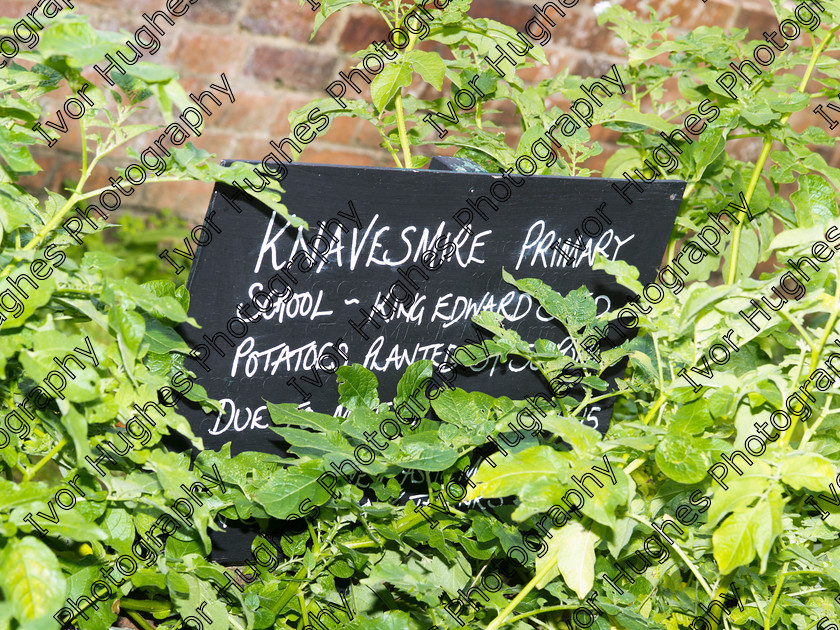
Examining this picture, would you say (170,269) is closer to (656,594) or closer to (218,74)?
(218,74)

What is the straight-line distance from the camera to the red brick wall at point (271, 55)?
179 centimetres

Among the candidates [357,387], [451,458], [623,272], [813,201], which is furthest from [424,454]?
[813,201]

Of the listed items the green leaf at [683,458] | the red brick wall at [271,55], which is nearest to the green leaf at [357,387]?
the green leaf at [683,458]

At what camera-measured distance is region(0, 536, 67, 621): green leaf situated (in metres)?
0.45

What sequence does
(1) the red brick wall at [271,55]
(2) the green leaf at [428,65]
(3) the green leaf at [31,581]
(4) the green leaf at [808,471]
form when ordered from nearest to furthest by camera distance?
(3) the green leaf at [31,581] < (4) the green leaf at [808,471] < (2) the green leaf at [428,65] < (1) the red brick wall at [271,55]

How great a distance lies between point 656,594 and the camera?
31.2 inches

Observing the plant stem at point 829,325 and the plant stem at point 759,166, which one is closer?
the plant stem at point 829,325

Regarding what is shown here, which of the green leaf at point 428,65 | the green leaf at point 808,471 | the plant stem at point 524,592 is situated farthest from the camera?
the green leaf at point 428,65

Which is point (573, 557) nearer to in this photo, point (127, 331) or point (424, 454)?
point (424, 454)

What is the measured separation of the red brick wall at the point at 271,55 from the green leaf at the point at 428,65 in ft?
3.84

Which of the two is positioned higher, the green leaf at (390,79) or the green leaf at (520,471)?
the green leaf at (390,79)

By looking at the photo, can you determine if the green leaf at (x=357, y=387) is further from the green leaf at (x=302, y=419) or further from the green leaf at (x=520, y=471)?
the green leaf at (x=520, y=471)

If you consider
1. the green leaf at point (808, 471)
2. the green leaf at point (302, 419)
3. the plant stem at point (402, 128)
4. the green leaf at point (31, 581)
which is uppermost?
the plant stem at point (402, 128)

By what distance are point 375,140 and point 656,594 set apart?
4.96 feet
